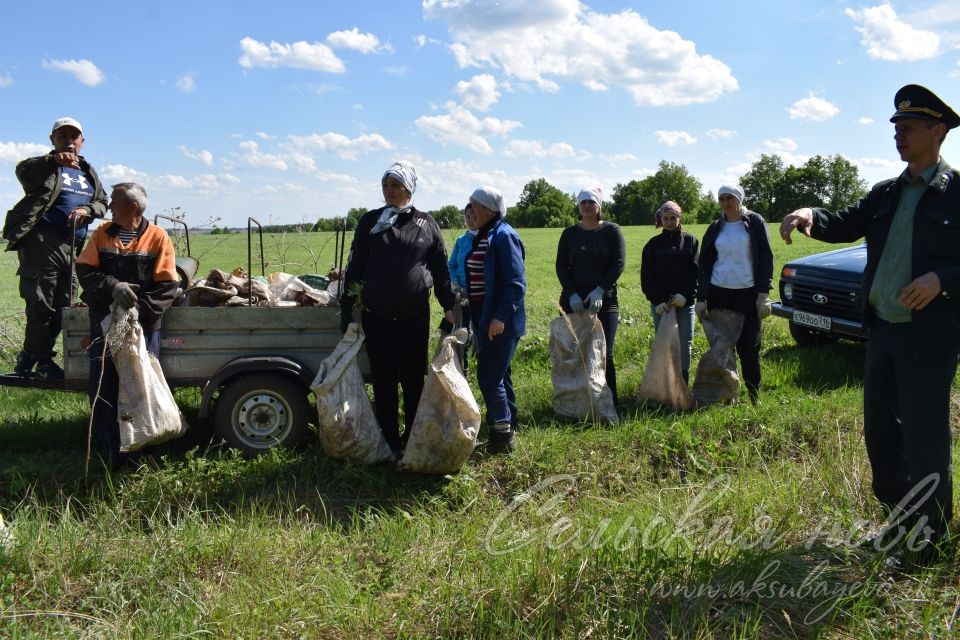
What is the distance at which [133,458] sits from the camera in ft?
14.8

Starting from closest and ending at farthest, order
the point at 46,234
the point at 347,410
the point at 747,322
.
Result: the point at 347,410 < the point at 46,234 < the point at 747,322

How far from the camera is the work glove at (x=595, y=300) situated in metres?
5.24

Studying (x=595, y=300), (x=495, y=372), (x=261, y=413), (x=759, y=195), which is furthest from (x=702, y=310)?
(x=759, y=195)

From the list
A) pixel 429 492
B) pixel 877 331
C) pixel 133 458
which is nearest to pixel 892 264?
pixel 877 331

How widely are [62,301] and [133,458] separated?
1.67 metres

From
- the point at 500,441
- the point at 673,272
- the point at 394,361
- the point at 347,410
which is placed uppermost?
the point at 673,272

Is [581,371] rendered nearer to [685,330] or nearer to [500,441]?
[500,441]

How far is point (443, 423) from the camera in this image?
13.5 feet

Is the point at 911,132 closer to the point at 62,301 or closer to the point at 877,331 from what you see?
the point at 877,331

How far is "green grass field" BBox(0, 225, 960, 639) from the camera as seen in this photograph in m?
2.76

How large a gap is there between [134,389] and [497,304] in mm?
2353

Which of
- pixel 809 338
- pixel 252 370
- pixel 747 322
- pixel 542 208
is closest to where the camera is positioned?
pixel 252 370

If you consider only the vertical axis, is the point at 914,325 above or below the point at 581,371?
above

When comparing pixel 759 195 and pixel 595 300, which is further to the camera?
pixel 759 195
